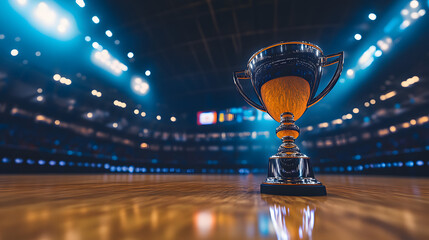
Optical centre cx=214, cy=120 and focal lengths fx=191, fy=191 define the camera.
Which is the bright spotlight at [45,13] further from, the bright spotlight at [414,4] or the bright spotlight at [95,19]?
the bright spotlight at [414,4]

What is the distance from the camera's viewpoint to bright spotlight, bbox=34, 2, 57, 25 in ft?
17.7

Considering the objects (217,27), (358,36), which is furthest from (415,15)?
(217,27)

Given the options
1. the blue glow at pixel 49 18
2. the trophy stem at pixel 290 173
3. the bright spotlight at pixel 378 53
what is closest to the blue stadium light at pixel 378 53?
the bright spotlight at pixel 378 53

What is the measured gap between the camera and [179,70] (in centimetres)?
866

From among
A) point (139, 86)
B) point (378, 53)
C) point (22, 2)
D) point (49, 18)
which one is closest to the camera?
point (22, 2)

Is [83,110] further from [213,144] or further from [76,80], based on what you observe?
[213,144]

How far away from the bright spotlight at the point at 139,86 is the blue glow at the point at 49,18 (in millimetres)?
3150

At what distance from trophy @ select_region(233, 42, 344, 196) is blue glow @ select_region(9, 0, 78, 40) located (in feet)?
24.5

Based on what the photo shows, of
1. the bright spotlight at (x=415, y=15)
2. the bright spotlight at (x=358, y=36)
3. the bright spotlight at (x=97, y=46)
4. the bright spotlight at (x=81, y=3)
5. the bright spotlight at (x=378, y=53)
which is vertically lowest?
the bright spotlight at (x=378, y=53)

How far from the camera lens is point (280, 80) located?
647 millimetres

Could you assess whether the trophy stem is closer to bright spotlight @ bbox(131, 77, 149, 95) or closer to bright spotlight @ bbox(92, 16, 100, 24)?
bright spotlight @ bbox(92, 16, 100, 24)

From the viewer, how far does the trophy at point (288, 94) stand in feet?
1.77

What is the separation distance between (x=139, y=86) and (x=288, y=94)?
972 centimetres

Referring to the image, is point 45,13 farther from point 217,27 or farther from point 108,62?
point 217,27
